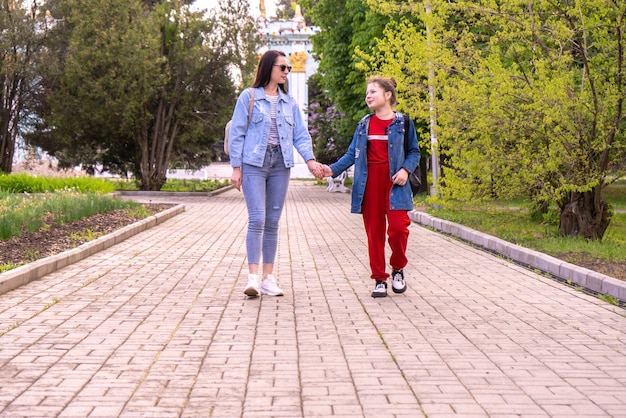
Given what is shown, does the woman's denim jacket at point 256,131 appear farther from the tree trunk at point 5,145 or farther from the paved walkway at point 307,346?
the tree trunk at point 5,145

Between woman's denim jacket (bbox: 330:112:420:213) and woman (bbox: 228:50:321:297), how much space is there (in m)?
0.42

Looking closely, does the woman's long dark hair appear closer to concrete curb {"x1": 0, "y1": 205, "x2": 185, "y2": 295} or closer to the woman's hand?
the woman's hand

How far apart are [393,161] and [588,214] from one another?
21.0ft

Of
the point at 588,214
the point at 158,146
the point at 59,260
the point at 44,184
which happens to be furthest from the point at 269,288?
the point at 158,146

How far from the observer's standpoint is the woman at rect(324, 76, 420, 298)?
841 cm

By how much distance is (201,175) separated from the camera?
219 ft

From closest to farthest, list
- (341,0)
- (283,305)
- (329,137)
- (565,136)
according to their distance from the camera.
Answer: (283,305) → (565,136) → (341,0) → (329,137)

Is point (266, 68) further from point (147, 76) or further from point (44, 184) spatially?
point (147, 76)

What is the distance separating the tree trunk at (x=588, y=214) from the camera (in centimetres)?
1373

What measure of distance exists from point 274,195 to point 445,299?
179 cm

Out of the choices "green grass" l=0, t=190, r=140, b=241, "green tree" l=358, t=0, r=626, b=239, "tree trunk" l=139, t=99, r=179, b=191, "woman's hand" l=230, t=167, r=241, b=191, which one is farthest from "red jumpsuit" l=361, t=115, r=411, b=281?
"tree trunk" l=139, t=99, r=179, b=191

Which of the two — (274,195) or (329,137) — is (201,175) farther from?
(274,195)

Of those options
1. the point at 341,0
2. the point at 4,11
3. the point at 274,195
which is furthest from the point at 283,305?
the point at 4,11

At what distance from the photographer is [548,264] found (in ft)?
34.9
